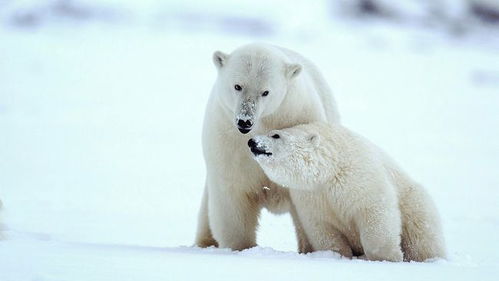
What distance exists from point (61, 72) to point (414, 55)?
10.8 meters

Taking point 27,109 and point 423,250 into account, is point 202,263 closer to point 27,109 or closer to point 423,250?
point 423,250

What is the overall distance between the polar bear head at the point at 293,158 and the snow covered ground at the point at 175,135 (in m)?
0.45

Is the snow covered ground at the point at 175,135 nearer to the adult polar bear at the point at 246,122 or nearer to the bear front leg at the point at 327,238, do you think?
the bear front leg at the point at 327,238

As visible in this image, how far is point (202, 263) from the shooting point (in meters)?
Result: 3.46

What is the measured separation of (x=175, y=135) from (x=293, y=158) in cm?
938

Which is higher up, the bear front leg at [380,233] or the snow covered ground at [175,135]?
the snow covered ground at [175,135]

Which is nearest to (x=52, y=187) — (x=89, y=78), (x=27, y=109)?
(x=27, y=109)

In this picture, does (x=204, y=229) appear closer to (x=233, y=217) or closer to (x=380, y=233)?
(x=233, y=217)

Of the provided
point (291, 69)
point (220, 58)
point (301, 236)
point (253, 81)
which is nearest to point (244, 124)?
point (253, 81)

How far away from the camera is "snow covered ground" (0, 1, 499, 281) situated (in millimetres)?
3695

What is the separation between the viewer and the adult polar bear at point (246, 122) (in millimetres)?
4797

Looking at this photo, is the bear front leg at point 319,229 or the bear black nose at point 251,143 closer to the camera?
the bear black nose at point 251,143

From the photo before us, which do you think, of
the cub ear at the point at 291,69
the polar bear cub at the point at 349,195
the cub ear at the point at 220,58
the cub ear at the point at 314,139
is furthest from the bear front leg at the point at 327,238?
the cub ear at the point at 220,58

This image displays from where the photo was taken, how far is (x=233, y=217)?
17.3 ft
